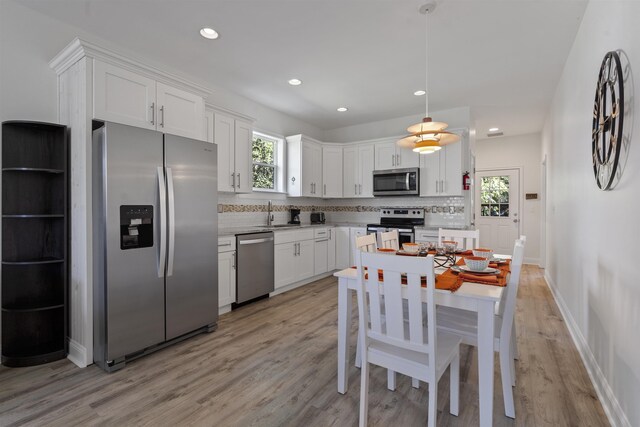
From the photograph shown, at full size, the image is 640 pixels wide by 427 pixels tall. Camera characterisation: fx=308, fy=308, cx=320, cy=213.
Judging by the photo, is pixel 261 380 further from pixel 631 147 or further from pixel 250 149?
pixel 250 149

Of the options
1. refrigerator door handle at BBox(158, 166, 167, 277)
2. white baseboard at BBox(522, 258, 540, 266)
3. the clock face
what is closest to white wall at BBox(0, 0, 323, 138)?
refrigerator door handle at BBox(158, 166, 167, 277)

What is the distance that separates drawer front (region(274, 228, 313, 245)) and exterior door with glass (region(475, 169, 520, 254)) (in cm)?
436

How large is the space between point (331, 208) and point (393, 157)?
1.64 meters

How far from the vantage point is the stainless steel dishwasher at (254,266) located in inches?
142

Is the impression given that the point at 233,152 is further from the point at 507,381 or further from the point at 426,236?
the point at 507,381

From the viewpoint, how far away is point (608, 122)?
1.89m

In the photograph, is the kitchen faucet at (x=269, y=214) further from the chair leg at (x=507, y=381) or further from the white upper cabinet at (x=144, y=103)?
the chair leg at (x=507, y=381)

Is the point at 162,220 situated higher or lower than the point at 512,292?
higher

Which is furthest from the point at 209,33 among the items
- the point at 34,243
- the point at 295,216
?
the point at 295,216

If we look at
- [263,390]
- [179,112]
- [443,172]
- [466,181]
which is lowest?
[263,390]

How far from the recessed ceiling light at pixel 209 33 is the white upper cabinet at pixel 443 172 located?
3398 mm

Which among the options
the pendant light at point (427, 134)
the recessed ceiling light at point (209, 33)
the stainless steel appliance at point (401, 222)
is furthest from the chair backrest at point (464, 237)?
the recessed ceiling light at point (209, 33)

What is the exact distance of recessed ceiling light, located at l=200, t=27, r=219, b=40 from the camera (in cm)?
272

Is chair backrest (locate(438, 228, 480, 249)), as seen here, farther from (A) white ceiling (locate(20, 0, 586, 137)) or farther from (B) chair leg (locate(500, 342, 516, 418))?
(A) white ceiling (locate(20, 0, 586, 137))
